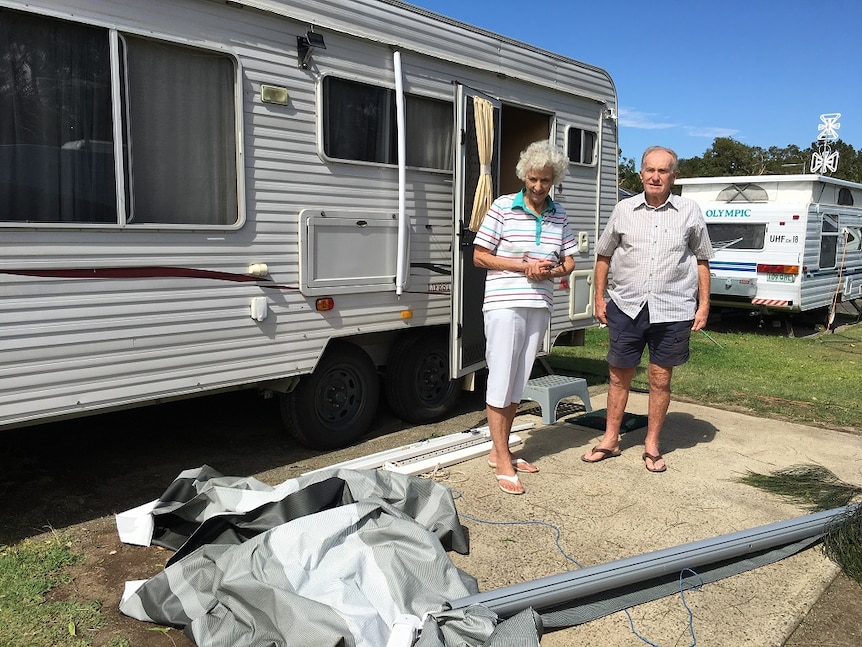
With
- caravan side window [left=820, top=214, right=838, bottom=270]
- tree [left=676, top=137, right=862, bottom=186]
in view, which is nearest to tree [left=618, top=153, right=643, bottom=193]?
tree [left=676, top=137, right=862, bottom=186]

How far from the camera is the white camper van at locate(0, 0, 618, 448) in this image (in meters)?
3.37

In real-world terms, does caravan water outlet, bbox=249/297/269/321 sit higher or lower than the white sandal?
higher

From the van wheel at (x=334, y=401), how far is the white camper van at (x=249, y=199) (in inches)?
0.6

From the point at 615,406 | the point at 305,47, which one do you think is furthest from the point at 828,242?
the point at 305,47

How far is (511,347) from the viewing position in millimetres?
3844

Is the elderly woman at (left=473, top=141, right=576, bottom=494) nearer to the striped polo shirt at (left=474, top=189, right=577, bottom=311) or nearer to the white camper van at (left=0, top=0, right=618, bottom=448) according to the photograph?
the striped polo shirt at (left=474, top=189, right=577, bottom=311)

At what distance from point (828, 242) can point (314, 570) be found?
11572mm

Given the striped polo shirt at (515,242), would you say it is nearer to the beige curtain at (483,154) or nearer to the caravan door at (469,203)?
the caravan door at (469,203)

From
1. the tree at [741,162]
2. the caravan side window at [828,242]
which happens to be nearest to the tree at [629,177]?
the tree at [741,162]

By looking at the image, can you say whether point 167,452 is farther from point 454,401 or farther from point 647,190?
point 647,190

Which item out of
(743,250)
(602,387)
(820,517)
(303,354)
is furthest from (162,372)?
(743,250)

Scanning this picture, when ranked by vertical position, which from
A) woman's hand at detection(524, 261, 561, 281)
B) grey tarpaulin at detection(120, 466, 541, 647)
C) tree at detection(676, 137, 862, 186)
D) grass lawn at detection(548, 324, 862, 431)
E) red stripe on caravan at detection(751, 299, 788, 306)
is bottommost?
grass lawn at detection(548, 324, 862, 431)

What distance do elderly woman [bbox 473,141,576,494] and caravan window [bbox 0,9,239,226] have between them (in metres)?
1.49

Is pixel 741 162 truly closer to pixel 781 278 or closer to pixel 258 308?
pixel 781 278
